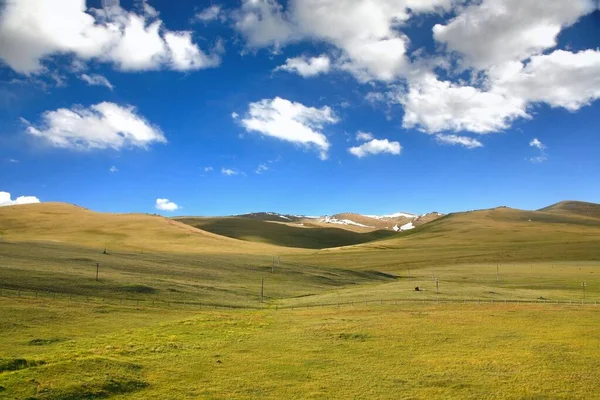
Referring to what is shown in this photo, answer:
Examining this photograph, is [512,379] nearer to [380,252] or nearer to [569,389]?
[569,389]

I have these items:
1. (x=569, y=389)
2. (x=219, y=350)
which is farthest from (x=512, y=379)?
(x=219, y=350)

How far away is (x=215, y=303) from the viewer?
6894 cm

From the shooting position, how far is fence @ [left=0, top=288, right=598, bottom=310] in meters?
58.8

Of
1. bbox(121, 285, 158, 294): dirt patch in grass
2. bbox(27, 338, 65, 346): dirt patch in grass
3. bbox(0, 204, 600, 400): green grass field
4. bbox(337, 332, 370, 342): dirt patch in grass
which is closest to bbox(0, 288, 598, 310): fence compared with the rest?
bbox(0, 204, 600, 400): green grass field

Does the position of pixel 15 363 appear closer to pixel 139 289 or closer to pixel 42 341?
pixel 42 341

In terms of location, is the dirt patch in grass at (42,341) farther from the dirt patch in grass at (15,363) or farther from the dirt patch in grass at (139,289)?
the dirt patch in grass at (139,289)

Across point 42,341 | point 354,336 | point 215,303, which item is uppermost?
point 42,341

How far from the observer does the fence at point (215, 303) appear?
2313 inches

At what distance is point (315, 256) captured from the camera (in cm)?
18300

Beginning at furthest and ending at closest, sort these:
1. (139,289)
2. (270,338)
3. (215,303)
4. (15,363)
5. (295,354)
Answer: (139,289) < (215,303) < (270,338) < (295,354) < (15,363)

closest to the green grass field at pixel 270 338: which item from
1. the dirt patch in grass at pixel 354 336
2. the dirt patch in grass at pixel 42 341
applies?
the dirt patch in grass at pixel 42 341

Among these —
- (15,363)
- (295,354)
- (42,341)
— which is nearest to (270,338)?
(295,354)

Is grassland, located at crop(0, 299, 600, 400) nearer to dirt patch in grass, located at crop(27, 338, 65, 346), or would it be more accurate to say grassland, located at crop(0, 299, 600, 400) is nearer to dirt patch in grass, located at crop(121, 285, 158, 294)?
dirt patch in grass, located at crop(27, 338, 65, 346)

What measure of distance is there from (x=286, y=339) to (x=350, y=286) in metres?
64.0
